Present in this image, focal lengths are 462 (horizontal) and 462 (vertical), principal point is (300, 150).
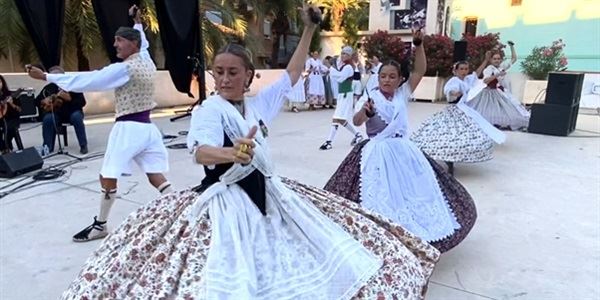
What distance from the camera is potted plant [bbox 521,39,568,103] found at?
1234 centimetres

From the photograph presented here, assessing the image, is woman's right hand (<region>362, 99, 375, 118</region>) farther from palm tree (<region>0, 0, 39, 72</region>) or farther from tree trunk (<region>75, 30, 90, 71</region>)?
tree trunk (<region>75, 30, 90, 71</region>)

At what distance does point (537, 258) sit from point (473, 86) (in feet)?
10.2

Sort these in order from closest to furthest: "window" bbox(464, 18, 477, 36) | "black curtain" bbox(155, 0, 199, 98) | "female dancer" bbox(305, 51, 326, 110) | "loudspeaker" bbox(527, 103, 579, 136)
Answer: "black curtain" bbox(155, 0, 199, 98), "loudspeaker" bbox(527, 103, 579, 136), "female dancer" bbox(305, 51, 326, 110), "window" bbox(464, 18, 477, 36)

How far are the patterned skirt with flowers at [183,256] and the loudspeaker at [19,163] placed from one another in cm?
409

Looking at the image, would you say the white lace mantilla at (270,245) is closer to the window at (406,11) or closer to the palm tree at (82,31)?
the palm tree at (82,31)

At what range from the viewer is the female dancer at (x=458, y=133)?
522 centimetres

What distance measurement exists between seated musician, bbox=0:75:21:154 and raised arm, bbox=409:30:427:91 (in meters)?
5.40

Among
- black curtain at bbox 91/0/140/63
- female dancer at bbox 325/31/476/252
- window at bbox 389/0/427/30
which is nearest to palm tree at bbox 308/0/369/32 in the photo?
window at bbox 389/0/427/30

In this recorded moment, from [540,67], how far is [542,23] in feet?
23.5

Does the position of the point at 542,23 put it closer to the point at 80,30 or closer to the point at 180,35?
the point at 180,35

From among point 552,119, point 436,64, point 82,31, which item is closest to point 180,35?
point 82,31

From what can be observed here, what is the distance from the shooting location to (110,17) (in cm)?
700

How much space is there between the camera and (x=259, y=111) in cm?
208

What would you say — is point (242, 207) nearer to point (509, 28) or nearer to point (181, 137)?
point (181, 137)
